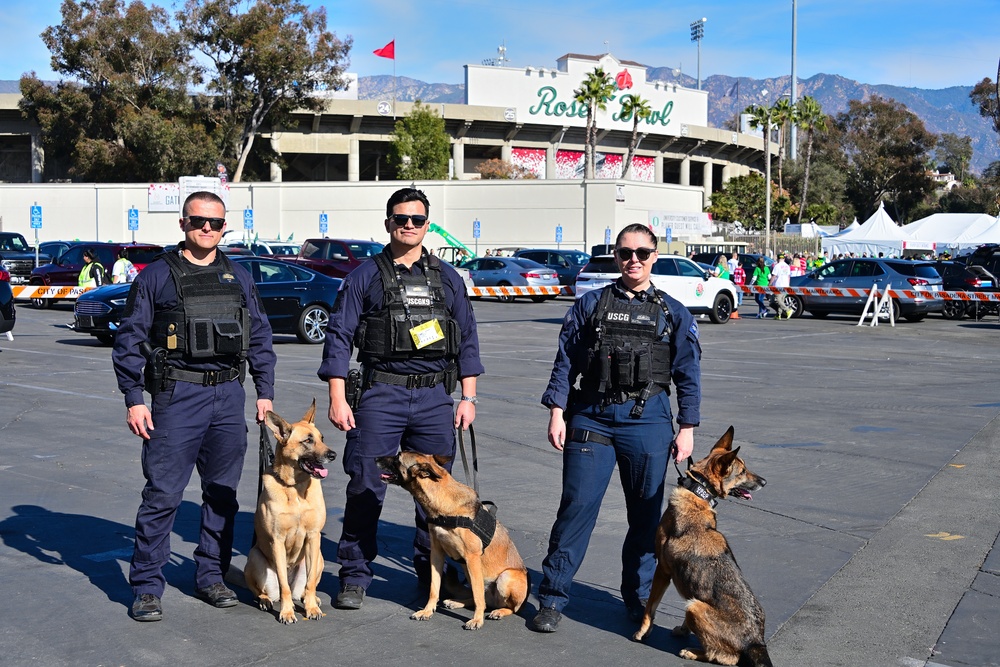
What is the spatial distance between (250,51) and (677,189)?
2405 cm

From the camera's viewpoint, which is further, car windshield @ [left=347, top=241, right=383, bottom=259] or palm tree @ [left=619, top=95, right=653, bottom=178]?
palm tree @ [left=619, top=95, right=653, bottom=178]

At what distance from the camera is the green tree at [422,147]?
63.3 meters

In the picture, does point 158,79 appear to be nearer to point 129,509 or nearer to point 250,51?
point 250,51

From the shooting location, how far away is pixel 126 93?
55156 millimetres

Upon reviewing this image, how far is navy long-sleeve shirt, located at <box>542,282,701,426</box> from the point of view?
504 centimetres

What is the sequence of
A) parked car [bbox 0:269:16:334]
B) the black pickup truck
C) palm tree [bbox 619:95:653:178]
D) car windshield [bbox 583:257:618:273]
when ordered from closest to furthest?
parked car [bbox 0:269:16:334], car windshield [bbox 583:257:618:273], the black pickup truck, palm tree [bbox 619:95:653:178]

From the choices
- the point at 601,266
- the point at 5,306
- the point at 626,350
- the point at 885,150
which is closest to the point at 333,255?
the point at 601,266

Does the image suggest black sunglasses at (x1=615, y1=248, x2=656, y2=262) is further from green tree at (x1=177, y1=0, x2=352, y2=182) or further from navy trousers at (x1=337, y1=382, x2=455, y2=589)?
green tree at (x1=177, y1=0, x2=352, y2=182)

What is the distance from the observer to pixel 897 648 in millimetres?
4836

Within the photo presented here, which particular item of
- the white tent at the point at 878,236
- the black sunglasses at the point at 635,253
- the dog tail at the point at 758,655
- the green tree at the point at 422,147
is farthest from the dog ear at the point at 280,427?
the green tree at the point at 422,147

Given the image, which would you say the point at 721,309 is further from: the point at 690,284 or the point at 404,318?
the point at 404,318

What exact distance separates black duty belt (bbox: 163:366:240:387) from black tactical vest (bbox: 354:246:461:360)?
64cm

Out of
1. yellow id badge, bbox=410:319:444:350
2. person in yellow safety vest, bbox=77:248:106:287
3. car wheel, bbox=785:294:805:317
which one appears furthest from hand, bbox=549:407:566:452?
car wheel, bbox=785:294:805:317

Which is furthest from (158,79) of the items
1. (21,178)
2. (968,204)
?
(968,204)
